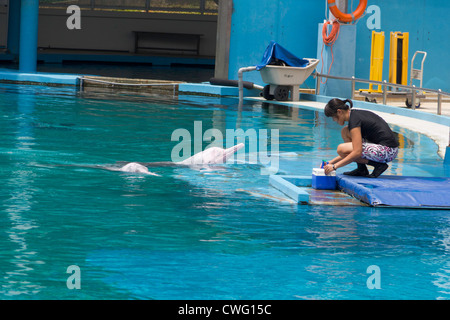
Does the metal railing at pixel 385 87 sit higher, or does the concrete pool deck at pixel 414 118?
the metal railing at pixel 385 87

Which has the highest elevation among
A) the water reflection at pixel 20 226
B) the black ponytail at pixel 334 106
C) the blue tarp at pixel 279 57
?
the blue tarp at pixel 279 57

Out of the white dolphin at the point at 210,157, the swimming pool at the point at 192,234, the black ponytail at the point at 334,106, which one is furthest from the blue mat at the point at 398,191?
the white dolphin at the point at 210,157

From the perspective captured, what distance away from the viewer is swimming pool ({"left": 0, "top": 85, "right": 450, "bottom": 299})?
4.46 meters

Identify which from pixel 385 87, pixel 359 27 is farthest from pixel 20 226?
pixel 359 27

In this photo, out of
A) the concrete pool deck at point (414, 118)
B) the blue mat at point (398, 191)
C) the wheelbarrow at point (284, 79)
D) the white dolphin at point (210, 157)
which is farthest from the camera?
the wheelbarrow at point (284, 79)

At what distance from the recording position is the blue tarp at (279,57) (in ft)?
54.8

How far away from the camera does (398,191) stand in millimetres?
6773

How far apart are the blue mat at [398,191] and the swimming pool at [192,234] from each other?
175 mm

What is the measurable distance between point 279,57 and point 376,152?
32.7ft

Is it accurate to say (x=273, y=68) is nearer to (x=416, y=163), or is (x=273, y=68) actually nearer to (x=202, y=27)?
(x=416, y=163)

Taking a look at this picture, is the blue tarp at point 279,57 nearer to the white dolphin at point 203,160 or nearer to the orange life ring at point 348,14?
the orange life ring at point 348,14

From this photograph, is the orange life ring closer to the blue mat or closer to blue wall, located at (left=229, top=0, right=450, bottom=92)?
blue wall, located at (left=229, top=0, right=450, bottom=92)
